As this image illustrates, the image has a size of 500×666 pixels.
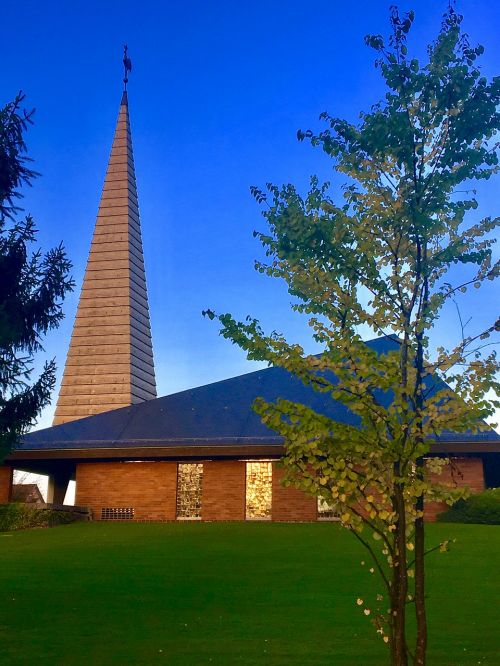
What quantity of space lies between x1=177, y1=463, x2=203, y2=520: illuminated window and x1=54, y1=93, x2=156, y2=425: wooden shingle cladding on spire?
18296mm

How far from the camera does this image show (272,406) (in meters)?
7.55

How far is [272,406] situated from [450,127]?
3.80 meters

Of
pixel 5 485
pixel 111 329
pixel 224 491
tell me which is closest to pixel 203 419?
pixel 224 491

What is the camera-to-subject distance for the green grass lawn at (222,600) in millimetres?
10953

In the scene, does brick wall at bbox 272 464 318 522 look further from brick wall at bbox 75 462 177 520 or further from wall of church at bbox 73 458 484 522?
brick wall at bbox 75 462 177 520

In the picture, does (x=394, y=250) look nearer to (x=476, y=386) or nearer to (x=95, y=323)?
(x=476, y=386)

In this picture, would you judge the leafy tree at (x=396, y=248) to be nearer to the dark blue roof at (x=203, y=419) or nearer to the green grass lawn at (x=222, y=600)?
the green grass lawn at (x=222, y=600)

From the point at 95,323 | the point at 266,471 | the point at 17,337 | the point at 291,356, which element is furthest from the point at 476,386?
the point at 95,323

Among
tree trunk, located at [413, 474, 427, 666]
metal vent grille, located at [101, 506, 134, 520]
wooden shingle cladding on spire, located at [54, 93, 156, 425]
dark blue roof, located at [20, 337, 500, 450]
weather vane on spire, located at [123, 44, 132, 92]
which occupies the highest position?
weather vane on spire, located at [123, 44, 132, 92]

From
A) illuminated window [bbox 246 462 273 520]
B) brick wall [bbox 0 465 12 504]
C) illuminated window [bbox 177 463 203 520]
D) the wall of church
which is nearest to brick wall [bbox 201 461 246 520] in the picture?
the wall of church

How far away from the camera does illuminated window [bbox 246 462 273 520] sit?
93.8 ft

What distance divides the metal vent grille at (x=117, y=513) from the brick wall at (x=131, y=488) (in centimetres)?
12

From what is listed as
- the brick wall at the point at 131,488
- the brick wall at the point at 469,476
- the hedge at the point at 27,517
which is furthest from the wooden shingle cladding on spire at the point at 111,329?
the brick wall at the point at 469,476

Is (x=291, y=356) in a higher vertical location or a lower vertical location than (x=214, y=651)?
higher
